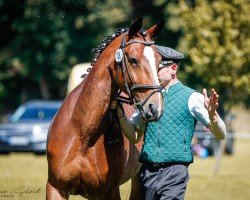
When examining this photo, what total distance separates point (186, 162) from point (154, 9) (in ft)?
108

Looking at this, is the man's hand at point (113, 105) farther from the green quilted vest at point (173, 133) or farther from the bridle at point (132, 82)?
the green quilted vest at point (173, 133)

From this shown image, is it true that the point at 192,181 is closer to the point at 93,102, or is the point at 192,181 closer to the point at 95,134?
the point at 95,134

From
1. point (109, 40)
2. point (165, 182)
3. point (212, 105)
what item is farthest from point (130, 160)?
point (212, 105)

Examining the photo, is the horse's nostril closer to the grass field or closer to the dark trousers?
the dark trousers

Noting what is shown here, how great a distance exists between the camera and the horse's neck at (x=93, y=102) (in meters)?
8.12

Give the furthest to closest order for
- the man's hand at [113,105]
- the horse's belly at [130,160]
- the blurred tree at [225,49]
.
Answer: the blurred tree at [225,49]
the horse's belly at [130,160]
the man's hand at [113,105]

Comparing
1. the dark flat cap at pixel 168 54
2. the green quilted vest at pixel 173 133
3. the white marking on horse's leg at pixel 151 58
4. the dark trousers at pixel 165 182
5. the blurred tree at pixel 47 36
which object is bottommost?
the blurred tree at pixel 47 36

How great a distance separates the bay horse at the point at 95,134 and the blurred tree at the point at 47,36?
29195 mm

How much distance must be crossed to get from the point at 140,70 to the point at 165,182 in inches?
42.1

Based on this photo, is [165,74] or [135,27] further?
[165,74]

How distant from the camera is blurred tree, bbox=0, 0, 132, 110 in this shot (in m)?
38.4

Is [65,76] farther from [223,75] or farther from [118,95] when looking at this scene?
[118,95]

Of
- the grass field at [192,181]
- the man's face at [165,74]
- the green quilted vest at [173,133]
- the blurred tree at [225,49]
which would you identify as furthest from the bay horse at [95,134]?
the blurred tree at [225,49]

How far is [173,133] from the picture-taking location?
315 inches
